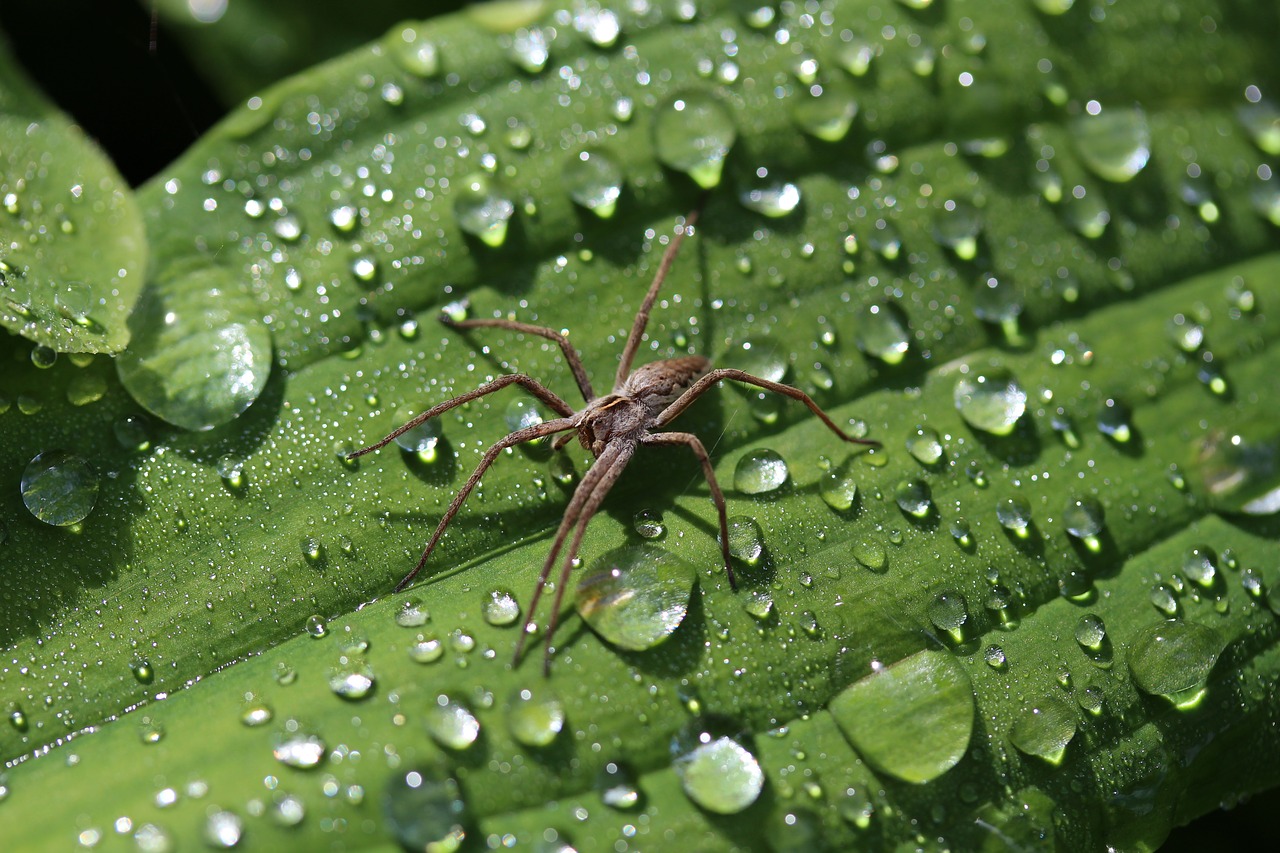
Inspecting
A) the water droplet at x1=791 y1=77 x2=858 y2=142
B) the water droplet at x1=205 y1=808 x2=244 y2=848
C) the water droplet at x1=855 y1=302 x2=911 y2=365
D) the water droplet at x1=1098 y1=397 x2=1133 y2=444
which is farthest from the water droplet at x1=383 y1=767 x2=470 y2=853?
the water droplet at x1=791 y1=77 x2=858 y2=142

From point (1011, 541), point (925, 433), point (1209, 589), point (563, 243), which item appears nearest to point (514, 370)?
point (563, 243)

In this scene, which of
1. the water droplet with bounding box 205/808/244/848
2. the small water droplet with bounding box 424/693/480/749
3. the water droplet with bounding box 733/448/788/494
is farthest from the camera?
the water droplet with bounding box 733/448/788/494

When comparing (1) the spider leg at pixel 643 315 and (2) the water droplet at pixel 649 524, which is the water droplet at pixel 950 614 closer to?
(2) the water droplet at pixel 649 524

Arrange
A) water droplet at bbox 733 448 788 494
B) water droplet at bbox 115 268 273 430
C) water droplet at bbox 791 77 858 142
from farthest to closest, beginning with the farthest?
1. water droplet at bbox 791 77 858 142
2. water droplet at bbox 733 448 788 494
3. water droplet at bbox 115 268 273 430

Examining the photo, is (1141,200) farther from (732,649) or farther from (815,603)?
(732,649)

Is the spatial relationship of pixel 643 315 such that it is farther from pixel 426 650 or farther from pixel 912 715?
pixel 912 715

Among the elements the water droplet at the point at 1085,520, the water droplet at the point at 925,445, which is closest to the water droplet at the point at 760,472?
the water droplet at the point at 925,445

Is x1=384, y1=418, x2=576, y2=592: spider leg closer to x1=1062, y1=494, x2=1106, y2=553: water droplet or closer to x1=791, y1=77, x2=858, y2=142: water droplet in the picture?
x1=791, y1=77, x2=858, y2=142: water droplet
